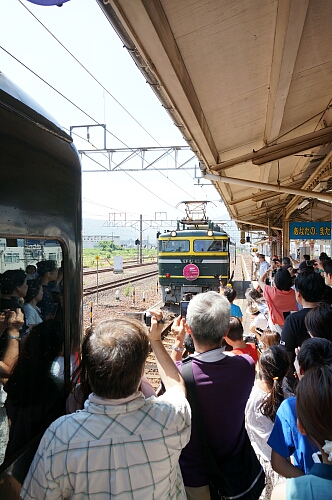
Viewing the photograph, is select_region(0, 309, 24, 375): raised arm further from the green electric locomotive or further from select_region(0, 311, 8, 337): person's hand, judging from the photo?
the green electric locomotive

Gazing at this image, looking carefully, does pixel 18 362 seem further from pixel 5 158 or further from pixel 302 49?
pixel 302 49

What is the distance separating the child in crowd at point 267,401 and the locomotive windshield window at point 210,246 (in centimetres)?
879

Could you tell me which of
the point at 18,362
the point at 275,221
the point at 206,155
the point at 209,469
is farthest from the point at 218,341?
the point at 275,221

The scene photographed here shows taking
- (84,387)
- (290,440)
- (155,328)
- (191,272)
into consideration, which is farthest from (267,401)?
(191,272)

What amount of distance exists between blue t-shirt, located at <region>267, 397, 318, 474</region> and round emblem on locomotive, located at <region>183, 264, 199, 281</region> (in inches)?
360

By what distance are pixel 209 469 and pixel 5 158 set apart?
1719 mm

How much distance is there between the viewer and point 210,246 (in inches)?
447

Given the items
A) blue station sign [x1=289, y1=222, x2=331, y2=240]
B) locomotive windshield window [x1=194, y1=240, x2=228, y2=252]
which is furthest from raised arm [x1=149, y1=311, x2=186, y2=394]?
blue station sign [x1=289, y1=222, x2=331, y2=240]

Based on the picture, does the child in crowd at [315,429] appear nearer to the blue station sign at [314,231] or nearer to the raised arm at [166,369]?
the raised arm at [166,369]

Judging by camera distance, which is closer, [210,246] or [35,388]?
[35,388]

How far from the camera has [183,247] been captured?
1144 cm

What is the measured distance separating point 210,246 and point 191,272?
0.96 metres

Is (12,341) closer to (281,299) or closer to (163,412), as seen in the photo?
(163,412)

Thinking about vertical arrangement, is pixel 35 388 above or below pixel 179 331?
below
